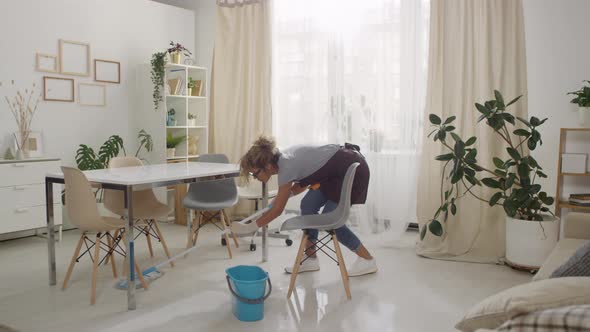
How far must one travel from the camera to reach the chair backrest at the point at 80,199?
2.86 m

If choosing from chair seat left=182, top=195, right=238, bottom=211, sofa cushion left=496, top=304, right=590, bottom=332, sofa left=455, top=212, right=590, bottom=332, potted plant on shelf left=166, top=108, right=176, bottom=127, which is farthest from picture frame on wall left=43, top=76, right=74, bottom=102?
sofa cushion left=496, top=304, right=590, bottom=332

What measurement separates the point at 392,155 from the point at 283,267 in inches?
62.8

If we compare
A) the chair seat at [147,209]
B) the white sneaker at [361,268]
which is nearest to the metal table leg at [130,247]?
the chair seat at [147,209]

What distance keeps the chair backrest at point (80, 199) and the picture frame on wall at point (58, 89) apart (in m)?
2.11

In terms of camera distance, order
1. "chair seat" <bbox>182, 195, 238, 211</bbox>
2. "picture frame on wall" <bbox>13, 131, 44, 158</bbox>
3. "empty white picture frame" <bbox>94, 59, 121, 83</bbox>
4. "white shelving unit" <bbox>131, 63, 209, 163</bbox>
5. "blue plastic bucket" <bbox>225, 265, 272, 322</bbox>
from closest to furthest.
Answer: "blue plastic bucket" <bbox>225, 265, 272, 322</bbox>, "chair seat" <bbox>182, 195, 238, 211</bbox>, "picture frame on wall" <bbox>13, 131, 44, 158</bbox>, "empty white picture frame" <bbox>94, 59, 121, 83</bbox>, "white shelving unit" <bbox>131, 63, 209, 163</bbox>

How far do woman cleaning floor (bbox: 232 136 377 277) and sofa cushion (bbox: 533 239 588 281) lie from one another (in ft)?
3.91

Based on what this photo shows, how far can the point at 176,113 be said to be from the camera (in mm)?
5609

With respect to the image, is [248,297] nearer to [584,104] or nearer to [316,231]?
[316,231]

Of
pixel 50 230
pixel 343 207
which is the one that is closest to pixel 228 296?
pixel 343 207

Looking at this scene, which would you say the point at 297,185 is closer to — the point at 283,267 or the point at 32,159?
the point at 283,267

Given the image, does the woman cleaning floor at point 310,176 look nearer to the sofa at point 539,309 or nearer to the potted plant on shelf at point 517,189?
the potted plant on shelf at point 517,189

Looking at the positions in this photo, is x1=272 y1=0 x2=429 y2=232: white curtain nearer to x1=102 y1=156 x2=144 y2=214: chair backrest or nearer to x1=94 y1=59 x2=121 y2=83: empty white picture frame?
x1=94 y1=59 x2=121 y2=83: empty white picture frame

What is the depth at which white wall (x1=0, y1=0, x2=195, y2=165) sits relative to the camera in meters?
4.42

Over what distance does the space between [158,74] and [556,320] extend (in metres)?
4.82
